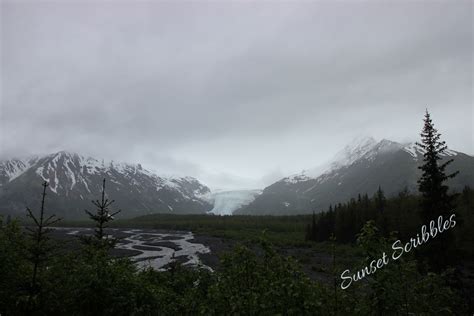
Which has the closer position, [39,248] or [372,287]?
[372,287]

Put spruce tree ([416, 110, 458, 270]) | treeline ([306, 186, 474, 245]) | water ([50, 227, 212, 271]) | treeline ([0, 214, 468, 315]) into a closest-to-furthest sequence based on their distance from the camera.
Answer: treeline ([0, 214, 468, 315]), spruce tree ([416, 110, 458, 270]), water ([50, 227, 212, 271]), treeline ([306, 186, 474, 245])

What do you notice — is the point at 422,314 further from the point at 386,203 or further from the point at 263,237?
the point at 386,203

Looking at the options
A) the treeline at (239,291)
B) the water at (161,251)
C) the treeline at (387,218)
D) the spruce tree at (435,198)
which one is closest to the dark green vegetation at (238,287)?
the treeline at (239,291)

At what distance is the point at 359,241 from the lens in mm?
10242

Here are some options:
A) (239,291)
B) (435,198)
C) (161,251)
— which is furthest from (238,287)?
(161,251)

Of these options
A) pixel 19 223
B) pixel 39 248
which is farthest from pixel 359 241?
pixel 19 223

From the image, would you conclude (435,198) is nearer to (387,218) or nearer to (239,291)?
(239,291)

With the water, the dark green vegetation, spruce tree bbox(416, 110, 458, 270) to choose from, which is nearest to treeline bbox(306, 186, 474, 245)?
spruce tree bbox(416, 110, 458, 270)

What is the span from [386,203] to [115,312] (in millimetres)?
97636

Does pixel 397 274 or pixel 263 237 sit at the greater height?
pixel 263 237

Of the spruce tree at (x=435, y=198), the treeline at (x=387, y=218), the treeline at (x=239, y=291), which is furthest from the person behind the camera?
the treeline at (x=387, y=218)

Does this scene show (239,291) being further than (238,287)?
No

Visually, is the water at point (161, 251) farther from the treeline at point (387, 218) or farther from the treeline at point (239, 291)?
the treeline at point (387, 218)

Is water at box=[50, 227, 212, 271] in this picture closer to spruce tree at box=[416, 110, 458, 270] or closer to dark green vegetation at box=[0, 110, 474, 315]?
dark green vegetation at box=[0, 110, 474, 315]
